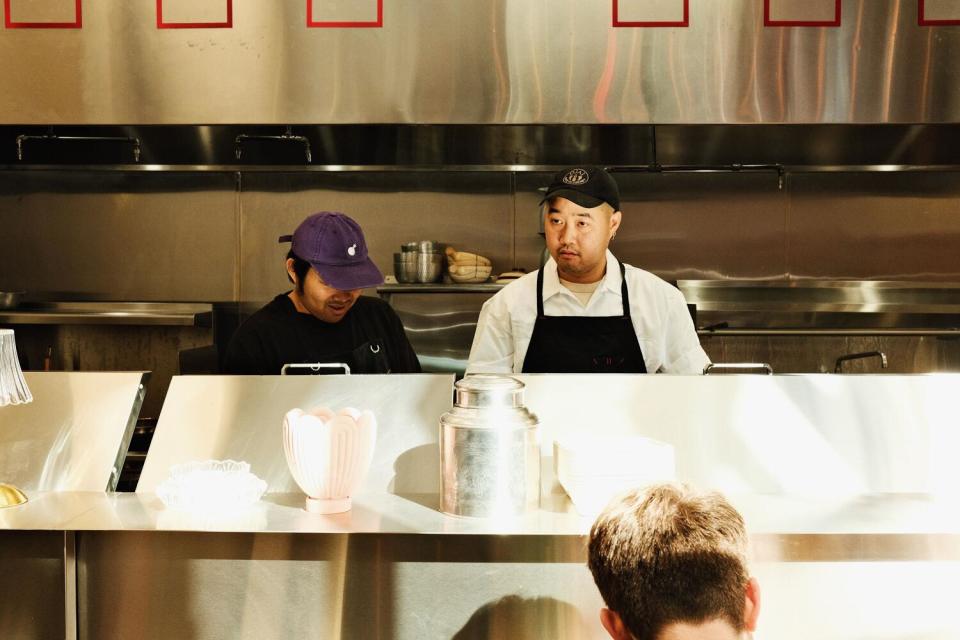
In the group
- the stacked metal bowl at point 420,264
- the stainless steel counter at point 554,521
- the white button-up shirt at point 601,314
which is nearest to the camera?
the stainless steel counter at point 554,521

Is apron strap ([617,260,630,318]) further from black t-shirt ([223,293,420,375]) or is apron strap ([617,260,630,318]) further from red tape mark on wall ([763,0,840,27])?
red tape mark on wall ([763,0,840,27])

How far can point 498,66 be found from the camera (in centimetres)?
287

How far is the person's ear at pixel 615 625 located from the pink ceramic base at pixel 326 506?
652mm

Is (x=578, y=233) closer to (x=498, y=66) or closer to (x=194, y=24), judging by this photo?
(x=498, y=66)

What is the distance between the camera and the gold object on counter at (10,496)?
1.64 metres

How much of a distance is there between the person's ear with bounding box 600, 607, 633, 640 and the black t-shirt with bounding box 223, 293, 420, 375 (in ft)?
4.65

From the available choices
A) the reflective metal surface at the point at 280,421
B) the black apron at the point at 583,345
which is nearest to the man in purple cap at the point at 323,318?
the black apron at the point at 583,345

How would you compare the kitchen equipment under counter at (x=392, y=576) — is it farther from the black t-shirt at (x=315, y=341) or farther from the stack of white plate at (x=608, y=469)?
the black t-shirt at (x=315, y=341)

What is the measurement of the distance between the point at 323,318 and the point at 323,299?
0.13 metres

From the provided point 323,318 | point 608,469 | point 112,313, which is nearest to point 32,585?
point 608,469

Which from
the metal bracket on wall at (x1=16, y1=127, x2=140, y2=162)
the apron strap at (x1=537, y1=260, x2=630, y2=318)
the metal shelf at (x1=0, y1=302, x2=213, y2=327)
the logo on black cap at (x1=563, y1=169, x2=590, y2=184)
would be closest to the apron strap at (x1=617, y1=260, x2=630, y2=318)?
the apron strap at (x1=537, y1=260, x2=630, y2=318)

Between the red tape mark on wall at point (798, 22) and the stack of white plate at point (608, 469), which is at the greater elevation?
the red tape mark on wall at point (798, 22)

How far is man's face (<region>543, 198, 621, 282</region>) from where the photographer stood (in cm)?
269

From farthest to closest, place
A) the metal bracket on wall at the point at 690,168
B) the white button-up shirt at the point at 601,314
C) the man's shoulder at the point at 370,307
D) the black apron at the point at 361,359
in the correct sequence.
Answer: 1. the metal bracket on wall at the point at 690,168
2. the man's shoulder at the point at 370,307
3. the white button-up shirt at the point at 601,314
4. the black apron at the point at 361,359
